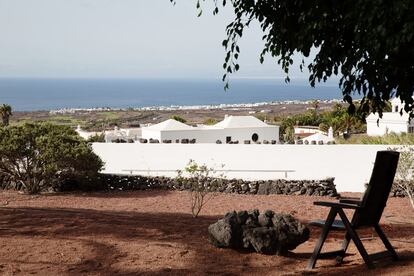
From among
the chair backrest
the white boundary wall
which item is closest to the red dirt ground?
the chair backrest

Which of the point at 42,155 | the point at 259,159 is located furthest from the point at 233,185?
the point at 42,155

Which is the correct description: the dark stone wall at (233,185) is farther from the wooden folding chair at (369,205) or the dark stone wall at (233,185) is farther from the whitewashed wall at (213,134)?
the whitewashed wall at (213,134)

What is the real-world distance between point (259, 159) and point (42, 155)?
7.49 meters

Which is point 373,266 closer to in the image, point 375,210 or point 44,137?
point 375,210

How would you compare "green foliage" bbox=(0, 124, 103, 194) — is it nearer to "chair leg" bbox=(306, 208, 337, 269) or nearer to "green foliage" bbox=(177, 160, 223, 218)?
"green foliage" bbox=(177, 160, 223, 218)

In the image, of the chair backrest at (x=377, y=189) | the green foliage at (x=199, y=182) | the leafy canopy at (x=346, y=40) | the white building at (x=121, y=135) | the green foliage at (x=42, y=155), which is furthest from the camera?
the white building at (x=121, y=135)

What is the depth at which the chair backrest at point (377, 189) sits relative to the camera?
244 inches

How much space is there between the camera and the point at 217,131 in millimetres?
31812

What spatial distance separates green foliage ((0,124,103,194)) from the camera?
17.4 metres

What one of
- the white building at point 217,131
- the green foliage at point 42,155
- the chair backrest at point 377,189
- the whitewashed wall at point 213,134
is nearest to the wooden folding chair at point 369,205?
the chair backrest at point 377,189

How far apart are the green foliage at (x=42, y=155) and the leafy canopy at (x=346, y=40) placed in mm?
12315

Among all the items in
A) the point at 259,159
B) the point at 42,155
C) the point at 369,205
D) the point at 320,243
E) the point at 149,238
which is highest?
the point at 369,205

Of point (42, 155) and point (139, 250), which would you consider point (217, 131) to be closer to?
point (42, 155)

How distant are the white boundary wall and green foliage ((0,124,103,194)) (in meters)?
3.37
